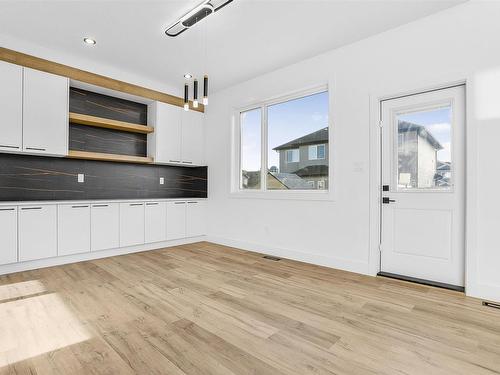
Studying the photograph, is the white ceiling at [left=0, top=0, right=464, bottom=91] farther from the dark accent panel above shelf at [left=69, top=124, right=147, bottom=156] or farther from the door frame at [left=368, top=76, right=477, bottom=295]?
the dark accent panel above shelf at [left=69, top=124, right=147, bottom=156]

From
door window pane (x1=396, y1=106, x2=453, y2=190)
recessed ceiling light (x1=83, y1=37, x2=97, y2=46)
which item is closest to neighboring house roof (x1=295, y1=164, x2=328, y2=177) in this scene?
door window pane (x1=396, y1=106, x2=453, y2=190)

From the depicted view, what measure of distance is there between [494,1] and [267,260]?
3702mm

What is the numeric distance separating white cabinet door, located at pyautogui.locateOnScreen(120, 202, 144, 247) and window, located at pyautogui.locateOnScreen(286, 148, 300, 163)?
7.98ft

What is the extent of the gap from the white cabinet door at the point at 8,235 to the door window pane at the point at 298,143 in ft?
11.2

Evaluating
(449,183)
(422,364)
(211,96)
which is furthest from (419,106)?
(211,96)

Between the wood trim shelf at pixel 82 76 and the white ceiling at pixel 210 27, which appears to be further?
the wood trim shelf at pixel 82 76

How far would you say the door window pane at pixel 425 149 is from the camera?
9.59 ft

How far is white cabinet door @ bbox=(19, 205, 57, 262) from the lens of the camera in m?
3.35

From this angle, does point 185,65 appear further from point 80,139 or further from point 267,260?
point 267,260

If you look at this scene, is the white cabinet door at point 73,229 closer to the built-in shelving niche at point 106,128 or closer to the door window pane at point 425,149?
the built-in shelving niche at point 106,128

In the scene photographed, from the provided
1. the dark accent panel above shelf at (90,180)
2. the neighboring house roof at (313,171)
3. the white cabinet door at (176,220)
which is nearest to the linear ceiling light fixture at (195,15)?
the neighboring house roof at (313,171)

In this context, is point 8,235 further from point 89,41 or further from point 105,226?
point 89,41

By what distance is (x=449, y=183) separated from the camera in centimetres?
288

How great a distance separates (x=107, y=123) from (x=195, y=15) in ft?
7.42
